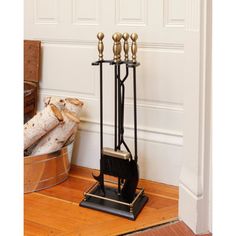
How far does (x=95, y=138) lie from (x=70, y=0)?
90 centimetres

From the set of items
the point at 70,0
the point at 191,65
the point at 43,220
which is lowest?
the point at 43,220

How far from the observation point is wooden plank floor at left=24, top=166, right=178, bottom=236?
202 cm

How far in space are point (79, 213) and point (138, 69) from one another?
36.2 inches

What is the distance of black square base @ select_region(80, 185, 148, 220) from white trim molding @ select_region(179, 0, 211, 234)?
276 mm

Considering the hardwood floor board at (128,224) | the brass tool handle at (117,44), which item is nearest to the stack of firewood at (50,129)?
the brass tool handle at (117,44)

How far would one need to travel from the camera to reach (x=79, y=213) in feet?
7.20

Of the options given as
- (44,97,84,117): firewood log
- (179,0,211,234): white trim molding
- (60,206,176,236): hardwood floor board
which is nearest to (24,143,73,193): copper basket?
(44,97,84,117): firewood log

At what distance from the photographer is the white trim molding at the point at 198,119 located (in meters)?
1.86

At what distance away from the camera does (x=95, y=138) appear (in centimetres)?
279

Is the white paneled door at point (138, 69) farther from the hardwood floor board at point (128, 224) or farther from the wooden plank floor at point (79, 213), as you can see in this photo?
the hardwood floor board at point (128, 224)

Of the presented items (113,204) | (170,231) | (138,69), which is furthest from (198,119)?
(138,69)

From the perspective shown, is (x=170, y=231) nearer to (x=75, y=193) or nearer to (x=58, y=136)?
(x=75, y=193)
